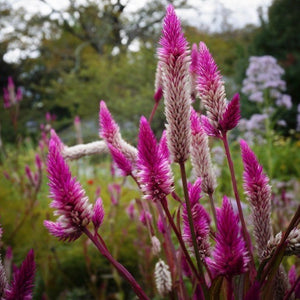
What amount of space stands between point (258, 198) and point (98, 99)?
12.8m

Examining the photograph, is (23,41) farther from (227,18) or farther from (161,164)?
(161,164)

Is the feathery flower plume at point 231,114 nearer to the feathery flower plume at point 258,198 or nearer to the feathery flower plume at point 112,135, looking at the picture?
the feathery flower plume at point 258,198

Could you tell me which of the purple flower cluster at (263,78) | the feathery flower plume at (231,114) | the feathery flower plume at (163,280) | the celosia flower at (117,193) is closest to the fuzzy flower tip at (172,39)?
the feathery flower plume at (231,114)

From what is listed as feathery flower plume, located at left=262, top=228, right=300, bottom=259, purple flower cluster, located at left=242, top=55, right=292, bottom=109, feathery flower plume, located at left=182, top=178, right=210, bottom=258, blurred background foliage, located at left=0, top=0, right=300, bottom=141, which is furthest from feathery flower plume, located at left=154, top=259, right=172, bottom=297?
blurred background foliage, located at left=0, top=0, right=300, bottom=141

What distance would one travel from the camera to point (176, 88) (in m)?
0.50

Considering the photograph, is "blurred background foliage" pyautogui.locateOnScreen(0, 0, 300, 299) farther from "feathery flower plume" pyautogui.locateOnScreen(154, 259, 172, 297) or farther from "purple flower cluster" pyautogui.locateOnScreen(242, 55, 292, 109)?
"purple flower cluster" pyautogui.locateOnScreen(242, 55, 292, 109)

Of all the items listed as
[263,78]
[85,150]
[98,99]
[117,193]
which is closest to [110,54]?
[98,99]

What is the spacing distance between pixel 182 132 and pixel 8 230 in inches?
101

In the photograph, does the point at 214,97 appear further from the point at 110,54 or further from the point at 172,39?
the point at 110,54

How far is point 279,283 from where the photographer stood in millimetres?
619

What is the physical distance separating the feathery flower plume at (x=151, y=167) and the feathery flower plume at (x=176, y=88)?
0.11 feet

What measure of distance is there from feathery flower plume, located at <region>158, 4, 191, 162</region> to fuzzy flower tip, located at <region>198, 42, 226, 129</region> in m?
0.06

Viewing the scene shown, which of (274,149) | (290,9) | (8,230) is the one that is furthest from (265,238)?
(290,9)

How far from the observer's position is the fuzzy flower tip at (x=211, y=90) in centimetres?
55
